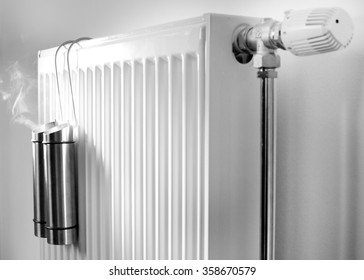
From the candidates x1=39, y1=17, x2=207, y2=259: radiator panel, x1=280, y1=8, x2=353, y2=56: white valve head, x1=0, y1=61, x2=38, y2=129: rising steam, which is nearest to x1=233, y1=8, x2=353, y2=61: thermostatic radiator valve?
x1=280, y1=8, x2=353, y2=56: white valve head

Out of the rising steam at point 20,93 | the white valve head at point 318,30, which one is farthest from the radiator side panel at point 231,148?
the rising steam at point 20,93

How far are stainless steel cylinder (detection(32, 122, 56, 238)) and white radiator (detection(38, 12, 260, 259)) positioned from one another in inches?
3.8

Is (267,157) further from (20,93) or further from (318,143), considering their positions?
(20,93)

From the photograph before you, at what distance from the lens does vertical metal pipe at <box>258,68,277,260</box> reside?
27.0 inches

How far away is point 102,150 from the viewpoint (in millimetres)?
997

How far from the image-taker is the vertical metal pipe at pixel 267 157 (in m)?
0.69

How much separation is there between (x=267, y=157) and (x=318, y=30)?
176 mm

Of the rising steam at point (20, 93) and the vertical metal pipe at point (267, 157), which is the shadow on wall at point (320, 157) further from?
the rising steam at point (20, 93)

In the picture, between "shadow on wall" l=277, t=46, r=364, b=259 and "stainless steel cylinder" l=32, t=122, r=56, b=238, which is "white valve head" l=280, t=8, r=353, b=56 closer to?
"shadow on wall" l=277, t=46, r=364, b=259

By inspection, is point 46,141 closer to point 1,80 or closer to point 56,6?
point 56,6

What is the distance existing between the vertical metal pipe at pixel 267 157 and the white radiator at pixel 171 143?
0.23 feet

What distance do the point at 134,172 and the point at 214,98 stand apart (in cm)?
23

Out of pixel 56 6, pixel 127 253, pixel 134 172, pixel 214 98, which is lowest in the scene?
pixel 127 253
